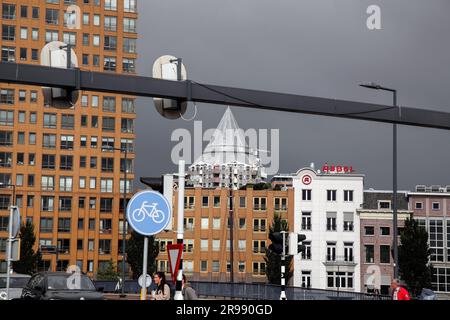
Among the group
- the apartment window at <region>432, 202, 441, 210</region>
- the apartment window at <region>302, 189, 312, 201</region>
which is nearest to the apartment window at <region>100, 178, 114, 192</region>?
the apartment window at <region>302, 189, 312, 201</region>

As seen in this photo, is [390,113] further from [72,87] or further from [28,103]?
[28,103]

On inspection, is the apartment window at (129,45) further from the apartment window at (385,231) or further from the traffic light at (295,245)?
the traffic light at (295,245)

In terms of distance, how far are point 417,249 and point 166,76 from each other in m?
68.3

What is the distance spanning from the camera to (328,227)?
98.6 meters

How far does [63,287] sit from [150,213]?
1037 cm

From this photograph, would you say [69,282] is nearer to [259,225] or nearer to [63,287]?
[63,287]

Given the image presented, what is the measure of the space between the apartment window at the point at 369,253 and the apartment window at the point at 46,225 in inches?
1724

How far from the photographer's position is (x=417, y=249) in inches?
3105

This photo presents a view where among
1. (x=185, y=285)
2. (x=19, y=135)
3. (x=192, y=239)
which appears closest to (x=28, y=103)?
(x=19, y=135)

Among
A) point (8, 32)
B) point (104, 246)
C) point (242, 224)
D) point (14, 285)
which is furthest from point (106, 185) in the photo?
point (14, 285)

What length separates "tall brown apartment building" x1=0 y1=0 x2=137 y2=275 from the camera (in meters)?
111

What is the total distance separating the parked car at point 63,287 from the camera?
19.6 m

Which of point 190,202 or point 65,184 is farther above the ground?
point 65,184

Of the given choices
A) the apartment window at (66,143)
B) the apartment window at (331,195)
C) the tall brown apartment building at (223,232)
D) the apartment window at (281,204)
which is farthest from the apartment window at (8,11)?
the apartment window at (331,195)
